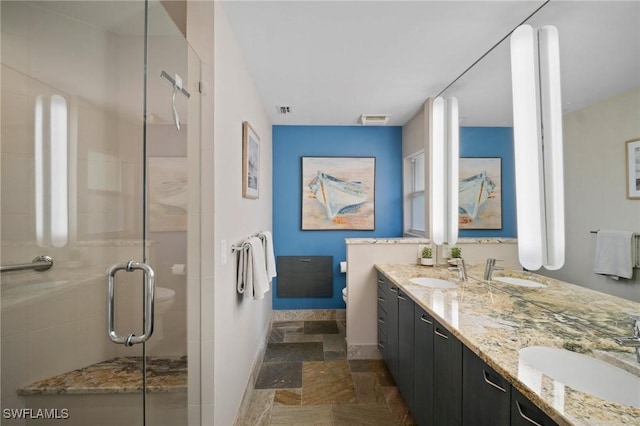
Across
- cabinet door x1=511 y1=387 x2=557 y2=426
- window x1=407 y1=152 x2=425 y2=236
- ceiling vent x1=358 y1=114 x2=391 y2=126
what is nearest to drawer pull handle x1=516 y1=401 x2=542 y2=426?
cabinet door x1=511 y1=387 x2=557 y2=426

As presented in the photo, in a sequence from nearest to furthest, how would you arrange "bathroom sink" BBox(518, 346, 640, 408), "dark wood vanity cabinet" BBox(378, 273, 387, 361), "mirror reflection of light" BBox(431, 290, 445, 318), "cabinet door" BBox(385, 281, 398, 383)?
"bathroom sink" BBox(518, 346, 640, 408) < "mirror reflection of light" BBox(431, 290, 445, 318) < "cabinet door" BBox(385, 281, 398, 383) < "dark wood vanity cabinet" BBox(378, 273, 387, 361)

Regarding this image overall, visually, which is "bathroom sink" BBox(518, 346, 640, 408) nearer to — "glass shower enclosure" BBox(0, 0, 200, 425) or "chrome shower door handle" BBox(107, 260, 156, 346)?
"chrome shower door handle" BBox(107, 260, 156, 346)

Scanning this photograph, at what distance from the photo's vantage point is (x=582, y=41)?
123cm

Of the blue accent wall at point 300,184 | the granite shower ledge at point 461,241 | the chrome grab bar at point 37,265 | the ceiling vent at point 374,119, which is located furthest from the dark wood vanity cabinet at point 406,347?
the ceiling vent at point 374,119

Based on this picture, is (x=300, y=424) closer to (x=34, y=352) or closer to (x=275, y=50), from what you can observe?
(x=34, y=352)

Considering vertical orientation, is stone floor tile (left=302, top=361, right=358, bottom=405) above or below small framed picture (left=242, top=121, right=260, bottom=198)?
below

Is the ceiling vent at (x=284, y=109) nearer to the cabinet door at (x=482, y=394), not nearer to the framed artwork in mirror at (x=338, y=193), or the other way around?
the framed artwork in mirror at (x=338, y=193)

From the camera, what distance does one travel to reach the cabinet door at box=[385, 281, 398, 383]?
2.08 m

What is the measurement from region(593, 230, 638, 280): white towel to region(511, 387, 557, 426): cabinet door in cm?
67

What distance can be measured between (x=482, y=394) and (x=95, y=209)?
1.72 meters

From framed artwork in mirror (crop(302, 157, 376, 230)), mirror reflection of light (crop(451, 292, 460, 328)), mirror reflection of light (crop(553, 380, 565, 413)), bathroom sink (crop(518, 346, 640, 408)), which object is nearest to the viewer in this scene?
mirror reflection of light (crop(553, 380, 565, 413))

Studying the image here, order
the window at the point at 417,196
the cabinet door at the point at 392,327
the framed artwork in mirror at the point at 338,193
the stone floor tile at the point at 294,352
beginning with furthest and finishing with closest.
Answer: the framed artwork in mirror at the point at 338,193
the window at the point at 417,196
the stone floor tile at the point at 294,352
the cabinet door at the point at 392,327

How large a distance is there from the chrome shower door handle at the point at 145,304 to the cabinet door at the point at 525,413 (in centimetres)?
135

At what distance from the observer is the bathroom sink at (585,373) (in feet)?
2.79
